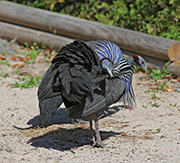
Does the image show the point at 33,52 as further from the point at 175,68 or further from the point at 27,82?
the point at 175,68

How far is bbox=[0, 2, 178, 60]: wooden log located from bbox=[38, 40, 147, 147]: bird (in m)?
2.36

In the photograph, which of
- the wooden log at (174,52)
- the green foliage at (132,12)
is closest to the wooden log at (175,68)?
the wooden log at (174,52)

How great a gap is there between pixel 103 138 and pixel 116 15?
13.3 ft

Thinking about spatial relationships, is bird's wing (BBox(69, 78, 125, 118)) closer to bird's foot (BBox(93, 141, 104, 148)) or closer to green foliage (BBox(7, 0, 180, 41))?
bird's foot (BBox(93, 141, 104, 148))

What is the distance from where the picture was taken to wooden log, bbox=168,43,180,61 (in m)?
6.39

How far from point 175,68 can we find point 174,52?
290mm

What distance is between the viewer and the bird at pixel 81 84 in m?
4.04

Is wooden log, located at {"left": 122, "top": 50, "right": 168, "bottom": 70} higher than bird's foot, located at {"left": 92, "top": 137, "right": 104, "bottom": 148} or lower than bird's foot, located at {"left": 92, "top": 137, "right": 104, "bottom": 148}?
higher

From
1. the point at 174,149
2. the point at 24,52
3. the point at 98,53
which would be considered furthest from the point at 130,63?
the point at 24,52

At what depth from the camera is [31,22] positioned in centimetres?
814

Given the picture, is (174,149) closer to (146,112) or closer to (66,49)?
(146,112)

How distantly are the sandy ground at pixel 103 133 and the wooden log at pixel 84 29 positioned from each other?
0.72 metres

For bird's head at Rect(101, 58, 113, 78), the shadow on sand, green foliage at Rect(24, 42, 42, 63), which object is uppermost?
bird's head at Rect(101, 58, 113, 78)

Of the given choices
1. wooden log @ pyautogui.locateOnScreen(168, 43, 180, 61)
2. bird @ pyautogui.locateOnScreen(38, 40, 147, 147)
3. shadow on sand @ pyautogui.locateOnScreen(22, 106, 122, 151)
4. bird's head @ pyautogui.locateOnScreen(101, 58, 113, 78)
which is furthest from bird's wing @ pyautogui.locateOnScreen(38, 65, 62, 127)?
wooden log @ pyautogui.locateOnScreen(168, 43, 180, 61)
